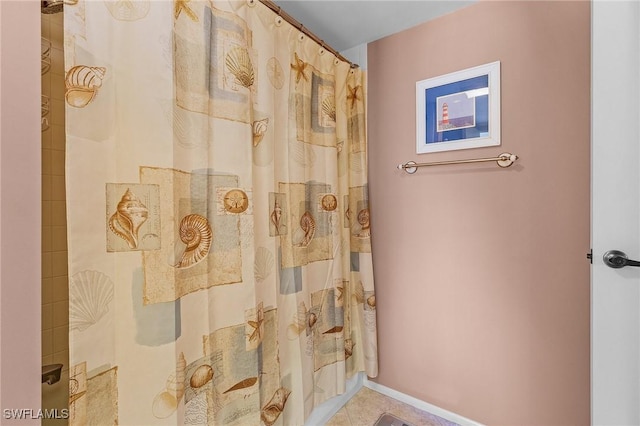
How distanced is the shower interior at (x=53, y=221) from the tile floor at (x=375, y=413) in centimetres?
129

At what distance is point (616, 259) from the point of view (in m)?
0.91

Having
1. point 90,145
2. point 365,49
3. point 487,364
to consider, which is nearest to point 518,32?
point 365,49

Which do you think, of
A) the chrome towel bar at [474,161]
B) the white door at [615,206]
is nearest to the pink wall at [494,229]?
the chrome towel bar at [474,161]

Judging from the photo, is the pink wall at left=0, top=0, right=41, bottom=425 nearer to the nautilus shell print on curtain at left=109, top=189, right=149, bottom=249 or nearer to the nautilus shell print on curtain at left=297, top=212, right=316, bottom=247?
the nautilus shell print on curtain at left=109, top=189, right=149, bottom=249

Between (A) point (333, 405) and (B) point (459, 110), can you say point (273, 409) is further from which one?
(B) point (459, 110)

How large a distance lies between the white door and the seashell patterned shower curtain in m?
Result: 1.05

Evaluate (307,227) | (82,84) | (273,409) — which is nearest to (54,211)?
(82,84)

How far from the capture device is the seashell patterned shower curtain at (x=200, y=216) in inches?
30.1

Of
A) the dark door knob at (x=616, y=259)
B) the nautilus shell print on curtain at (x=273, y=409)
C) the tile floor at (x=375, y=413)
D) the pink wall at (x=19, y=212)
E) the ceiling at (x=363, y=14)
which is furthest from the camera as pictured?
the tile floor at (x=375, y=413)

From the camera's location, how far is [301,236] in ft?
4.60

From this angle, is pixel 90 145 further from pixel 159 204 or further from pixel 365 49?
pixel 365 49

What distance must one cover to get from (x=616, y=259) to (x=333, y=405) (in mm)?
1463

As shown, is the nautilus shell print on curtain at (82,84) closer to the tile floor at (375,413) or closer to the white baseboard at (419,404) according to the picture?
the tile floor at (375,413)

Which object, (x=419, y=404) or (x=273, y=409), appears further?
(x=419, y=404)
